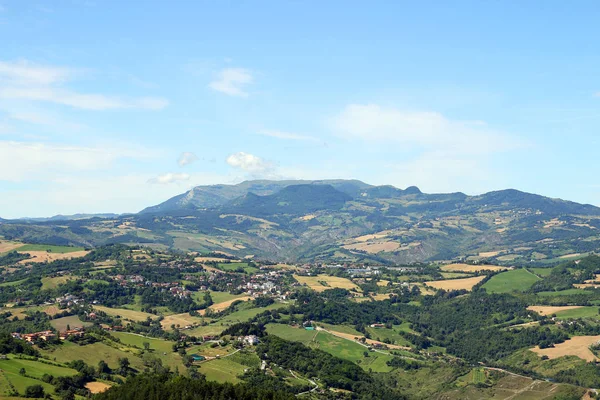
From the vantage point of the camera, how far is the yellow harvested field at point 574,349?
152125 mm

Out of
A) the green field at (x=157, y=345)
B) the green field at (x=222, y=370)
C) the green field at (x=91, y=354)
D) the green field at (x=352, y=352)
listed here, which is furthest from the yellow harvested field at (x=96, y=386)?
the green field at (x=352, y=352)

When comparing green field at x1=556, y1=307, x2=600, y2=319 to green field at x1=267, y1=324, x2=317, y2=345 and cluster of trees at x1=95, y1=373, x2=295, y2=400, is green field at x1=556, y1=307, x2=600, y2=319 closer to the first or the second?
green field at x1=267, y1=324, x2=317, y2=345

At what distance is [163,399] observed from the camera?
88.8m

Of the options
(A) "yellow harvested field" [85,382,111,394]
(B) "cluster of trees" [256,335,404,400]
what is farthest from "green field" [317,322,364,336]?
(A) "yellow harvested field" [85,382,111,394]

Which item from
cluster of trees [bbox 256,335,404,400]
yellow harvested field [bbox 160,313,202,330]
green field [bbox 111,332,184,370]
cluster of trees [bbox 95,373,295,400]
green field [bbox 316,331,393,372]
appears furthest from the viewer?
yellow harvested field [bbox 160,313,202,330]

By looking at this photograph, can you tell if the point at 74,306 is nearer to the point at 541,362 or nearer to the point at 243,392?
the point at 243,392

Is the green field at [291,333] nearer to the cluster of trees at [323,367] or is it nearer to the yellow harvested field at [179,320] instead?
the cluster of trees at [323,367]

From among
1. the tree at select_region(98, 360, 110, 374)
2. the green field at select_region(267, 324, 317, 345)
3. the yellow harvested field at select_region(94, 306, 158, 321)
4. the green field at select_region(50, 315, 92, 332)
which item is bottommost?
the green field at select_region(267, 324, 317, 345)

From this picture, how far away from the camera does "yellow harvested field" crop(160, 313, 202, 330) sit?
17775cm

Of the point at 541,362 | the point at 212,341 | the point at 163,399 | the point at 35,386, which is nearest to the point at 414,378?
the point at 541,362

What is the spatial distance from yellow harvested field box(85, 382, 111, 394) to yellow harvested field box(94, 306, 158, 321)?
247ft

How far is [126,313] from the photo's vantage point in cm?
18825

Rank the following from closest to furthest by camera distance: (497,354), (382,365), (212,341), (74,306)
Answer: (212,341)
(382,365)
(497,354)
(74,306)

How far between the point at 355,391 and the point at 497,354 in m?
61.2
